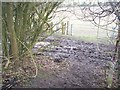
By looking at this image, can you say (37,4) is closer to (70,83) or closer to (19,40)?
(19,40)

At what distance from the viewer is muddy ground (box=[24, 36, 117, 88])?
1182 millimetres

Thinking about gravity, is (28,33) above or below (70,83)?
above

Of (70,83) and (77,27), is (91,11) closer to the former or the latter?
(77,27)

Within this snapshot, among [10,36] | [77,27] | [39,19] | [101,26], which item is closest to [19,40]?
[10,36]

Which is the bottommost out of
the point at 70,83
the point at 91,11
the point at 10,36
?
the point at 70,83

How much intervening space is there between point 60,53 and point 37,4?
28cm

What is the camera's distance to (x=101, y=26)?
1.16m

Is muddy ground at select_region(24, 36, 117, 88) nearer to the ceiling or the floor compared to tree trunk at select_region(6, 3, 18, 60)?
nearer to the floor

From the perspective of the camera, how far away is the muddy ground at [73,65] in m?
1.18

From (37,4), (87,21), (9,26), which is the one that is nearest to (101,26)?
(87,21)

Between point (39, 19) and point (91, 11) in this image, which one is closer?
point (91, 11)

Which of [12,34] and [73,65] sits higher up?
[12,34]

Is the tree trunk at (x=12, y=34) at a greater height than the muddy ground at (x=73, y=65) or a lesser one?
greater

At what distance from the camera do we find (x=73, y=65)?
3.96 ft
